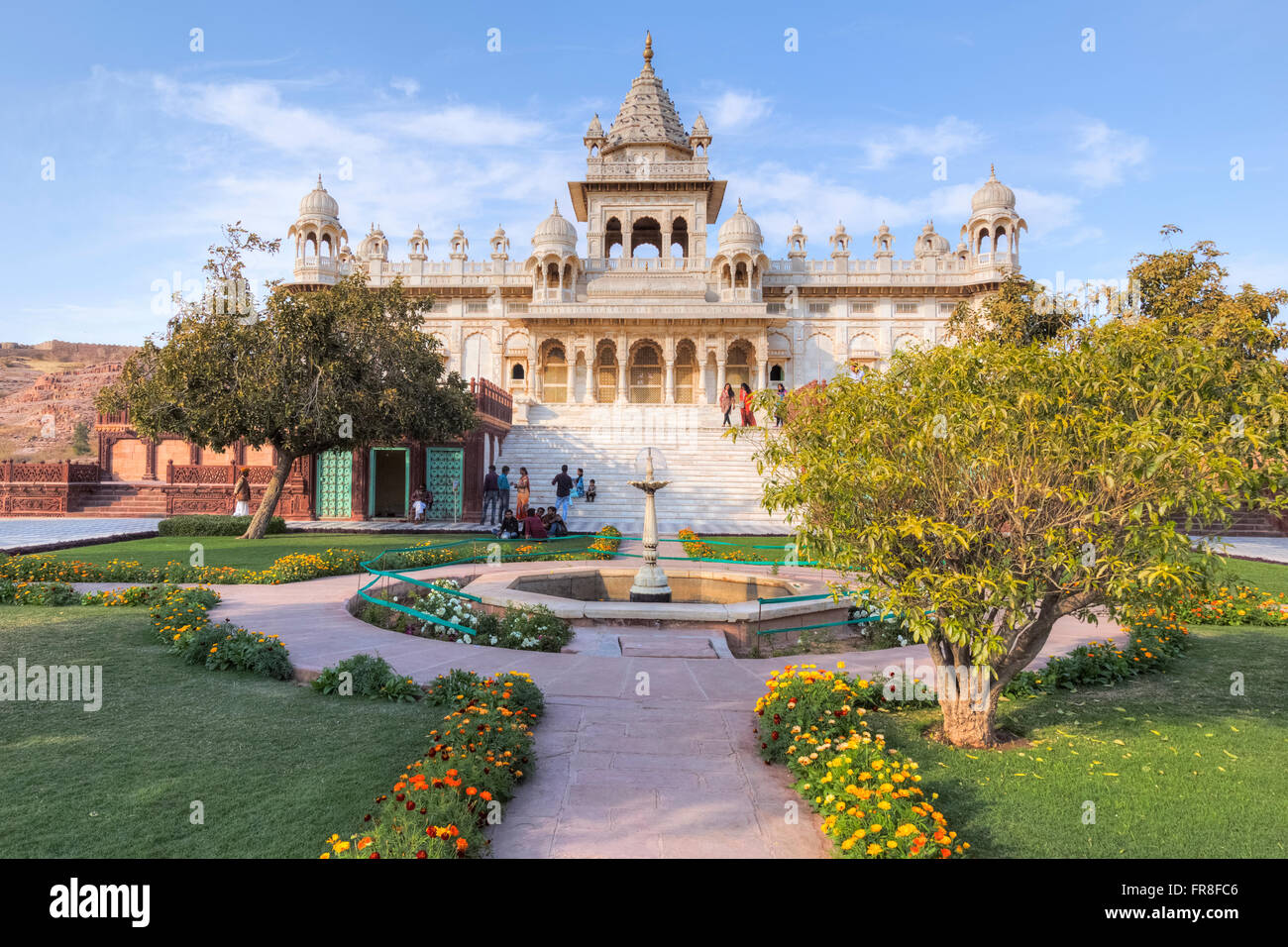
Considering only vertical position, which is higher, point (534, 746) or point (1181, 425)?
point (1181, 425)

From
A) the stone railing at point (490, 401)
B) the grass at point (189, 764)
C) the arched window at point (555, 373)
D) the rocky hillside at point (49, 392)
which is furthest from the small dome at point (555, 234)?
the grass at point (189, 764)

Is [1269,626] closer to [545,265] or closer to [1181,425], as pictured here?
[1181,425]

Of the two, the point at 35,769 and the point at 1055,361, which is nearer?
the point at 35,769

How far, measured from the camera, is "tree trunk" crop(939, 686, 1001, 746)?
4.60 meters

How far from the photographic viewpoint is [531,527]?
14.6 meters

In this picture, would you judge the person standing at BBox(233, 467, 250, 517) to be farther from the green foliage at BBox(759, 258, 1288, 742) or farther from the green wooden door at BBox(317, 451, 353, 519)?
the green foliage at BBox(759, 258, 1288, 742)

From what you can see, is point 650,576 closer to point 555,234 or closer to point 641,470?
point 641,470

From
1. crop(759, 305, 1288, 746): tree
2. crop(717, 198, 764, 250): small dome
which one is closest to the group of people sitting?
crop(759, 305, 1288, 746): tree

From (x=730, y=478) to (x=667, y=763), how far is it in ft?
60.0

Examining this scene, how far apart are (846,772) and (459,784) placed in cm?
193

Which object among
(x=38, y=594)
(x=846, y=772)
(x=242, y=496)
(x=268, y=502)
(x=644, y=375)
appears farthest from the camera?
(x=644, y=375)

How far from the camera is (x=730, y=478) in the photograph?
22.4 m

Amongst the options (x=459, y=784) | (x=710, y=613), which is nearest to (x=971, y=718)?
(x=459, y=784)
